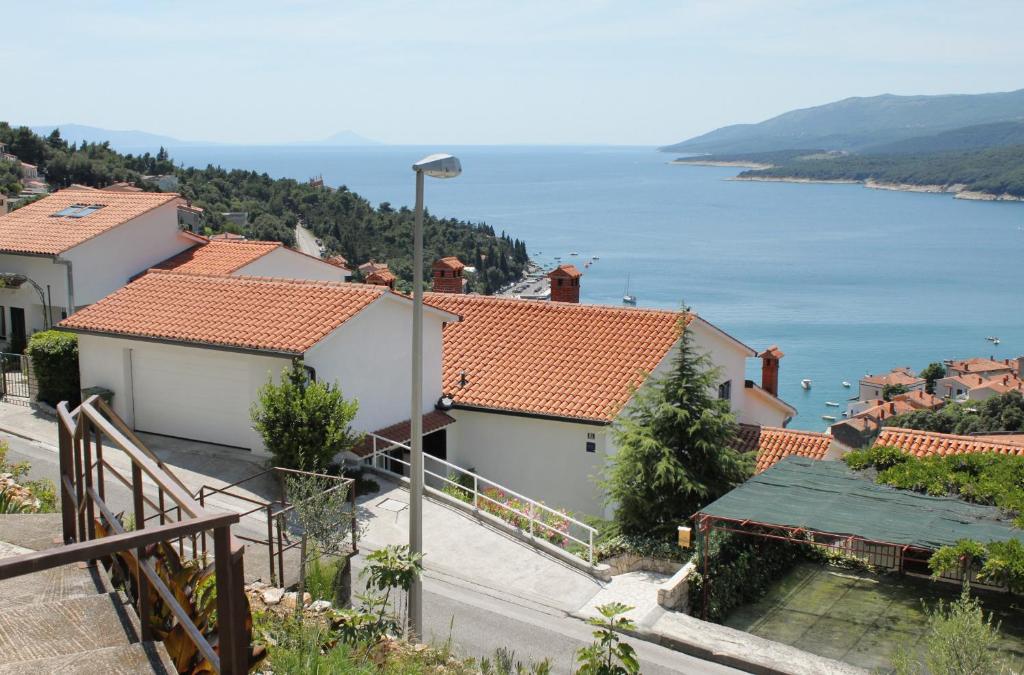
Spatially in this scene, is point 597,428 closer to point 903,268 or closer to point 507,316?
point 507,316

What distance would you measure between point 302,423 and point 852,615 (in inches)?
374

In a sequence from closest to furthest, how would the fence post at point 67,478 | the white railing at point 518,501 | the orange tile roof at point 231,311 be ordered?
the fence post at point 67,478 → the white railing at point 518,501 → the orange tile roof at point 231,311

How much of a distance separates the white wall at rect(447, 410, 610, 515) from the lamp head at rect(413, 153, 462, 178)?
1074 centimetres

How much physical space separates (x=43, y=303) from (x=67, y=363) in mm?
5064

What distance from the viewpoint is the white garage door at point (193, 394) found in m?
19.1

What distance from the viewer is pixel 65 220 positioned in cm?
2756

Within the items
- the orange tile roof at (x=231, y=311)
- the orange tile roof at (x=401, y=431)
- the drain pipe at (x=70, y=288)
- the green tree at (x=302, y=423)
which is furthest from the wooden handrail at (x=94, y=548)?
the drain pipe at (x=70, y=288)

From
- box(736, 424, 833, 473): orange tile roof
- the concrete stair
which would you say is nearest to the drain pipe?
box(736, 424, 833, 473): orange tile roof

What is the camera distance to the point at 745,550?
619 inches

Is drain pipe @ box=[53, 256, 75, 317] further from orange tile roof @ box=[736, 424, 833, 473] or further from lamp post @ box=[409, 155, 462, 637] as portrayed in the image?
orange tile roof @ box=[736, 424, 833, 473]

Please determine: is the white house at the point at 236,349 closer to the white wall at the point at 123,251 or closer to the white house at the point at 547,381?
the white house at the point at 547,381

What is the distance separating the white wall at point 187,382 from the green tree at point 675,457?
687 cm

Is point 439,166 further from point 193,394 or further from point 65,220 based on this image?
point 65,220

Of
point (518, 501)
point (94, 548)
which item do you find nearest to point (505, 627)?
point (518, 501)
